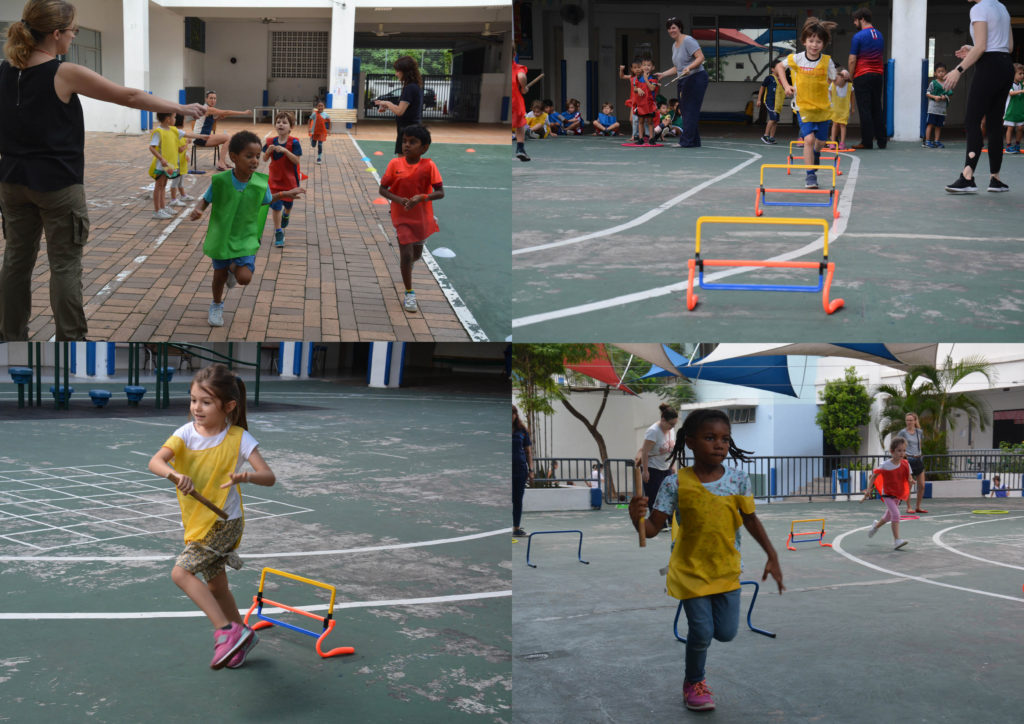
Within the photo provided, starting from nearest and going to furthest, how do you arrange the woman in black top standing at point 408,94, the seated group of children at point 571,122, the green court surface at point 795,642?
the green court surface at point 795,642 < the woman in black top standing at point 408,94 < the seated group of children at point 571,122

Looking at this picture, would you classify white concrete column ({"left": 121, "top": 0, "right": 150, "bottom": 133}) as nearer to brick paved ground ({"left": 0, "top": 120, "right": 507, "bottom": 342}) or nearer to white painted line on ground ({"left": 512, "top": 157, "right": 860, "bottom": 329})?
brick paved ground ({"left": 0, "top": 120, "right": 507, "bottom": 342})

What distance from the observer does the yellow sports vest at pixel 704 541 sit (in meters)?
3.79

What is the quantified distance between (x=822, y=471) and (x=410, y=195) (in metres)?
11.1

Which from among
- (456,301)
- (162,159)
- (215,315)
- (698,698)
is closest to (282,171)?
(162,159)

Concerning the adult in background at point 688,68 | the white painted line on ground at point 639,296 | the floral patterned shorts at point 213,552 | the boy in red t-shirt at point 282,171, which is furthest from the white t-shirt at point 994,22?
the floral patterned shorts at point 213,552

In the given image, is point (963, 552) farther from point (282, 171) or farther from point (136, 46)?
point (136, 46)

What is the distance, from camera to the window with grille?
31625 mm

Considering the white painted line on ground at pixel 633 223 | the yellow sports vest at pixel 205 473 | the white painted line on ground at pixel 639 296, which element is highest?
the white painted line on ground at pixel 633 223

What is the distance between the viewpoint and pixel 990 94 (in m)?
8.23

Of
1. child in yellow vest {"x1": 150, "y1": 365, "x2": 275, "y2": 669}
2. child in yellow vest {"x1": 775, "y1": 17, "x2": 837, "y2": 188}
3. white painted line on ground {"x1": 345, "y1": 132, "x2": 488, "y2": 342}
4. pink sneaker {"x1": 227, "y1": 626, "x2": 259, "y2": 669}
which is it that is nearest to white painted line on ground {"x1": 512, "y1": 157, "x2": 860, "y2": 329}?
white painted line on ground {"x1": 345, "y1": 132, "x2": 488, "y2": 342}

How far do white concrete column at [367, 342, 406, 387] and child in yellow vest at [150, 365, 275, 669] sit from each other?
14433 millimetres

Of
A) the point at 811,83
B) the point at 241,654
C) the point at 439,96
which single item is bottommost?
the point at 241,654

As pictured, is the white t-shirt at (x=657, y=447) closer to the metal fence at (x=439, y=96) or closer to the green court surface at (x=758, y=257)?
the green court surface at (x=758, y=257)

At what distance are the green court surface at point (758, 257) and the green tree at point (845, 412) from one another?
6220mm
